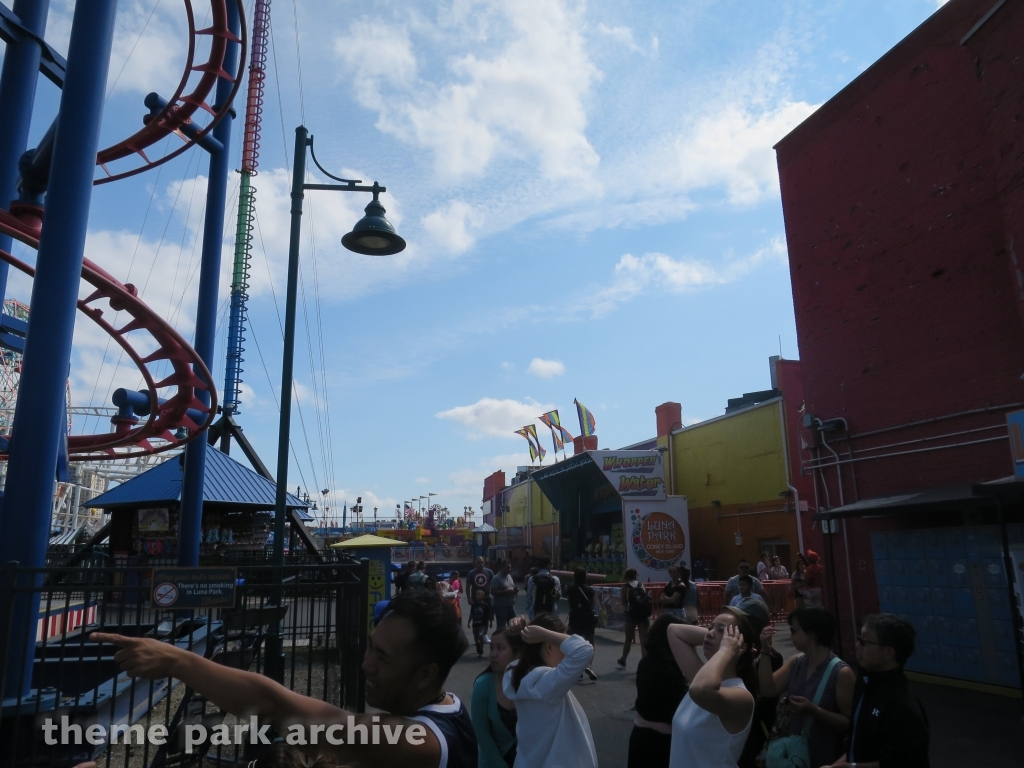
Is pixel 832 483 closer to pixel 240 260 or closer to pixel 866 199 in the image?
pixel 866 199

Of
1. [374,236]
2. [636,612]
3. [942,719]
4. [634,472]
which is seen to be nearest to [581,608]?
[636,612]

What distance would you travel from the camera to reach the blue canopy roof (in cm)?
2133

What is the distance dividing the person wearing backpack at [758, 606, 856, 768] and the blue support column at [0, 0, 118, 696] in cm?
495

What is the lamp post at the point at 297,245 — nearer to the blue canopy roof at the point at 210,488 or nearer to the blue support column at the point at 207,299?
the blue support column at the point at 207,299

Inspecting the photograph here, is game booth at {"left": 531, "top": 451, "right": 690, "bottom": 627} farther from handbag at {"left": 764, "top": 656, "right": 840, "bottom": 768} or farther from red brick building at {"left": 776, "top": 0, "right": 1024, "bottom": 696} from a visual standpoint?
handbag at {"left": 764, "top": 656, "right": 840, "bottom": 768}

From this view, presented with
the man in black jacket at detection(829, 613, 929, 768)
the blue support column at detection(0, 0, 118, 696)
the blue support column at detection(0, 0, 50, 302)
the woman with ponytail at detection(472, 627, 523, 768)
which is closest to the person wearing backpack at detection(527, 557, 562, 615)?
the woman with ponytail at detection(472, 627, 523, 768)

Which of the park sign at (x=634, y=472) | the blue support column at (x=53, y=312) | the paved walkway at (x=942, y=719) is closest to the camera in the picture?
the blue support column at (x=53, y=312)

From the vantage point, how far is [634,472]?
24.8 m

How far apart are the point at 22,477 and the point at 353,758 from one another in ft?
17.1

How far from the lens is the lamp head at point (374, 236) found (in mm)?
9109

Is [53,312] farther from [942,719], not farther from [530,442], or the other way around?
[530,442]

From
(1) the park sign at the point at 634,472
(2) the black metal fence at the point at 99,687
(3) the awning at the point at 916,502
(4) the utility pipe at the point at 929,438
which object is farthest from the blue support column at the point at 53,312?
(1) the park sign at the point at 634,472

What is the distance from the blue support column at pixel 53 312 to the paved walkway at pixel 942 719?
17.4ft

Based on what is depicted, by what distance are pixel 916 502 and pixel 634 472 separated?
50.5 feet
